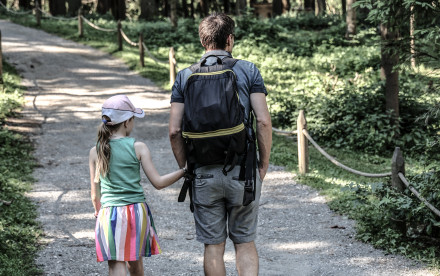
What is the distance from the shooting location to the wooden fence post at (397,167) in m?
6.57

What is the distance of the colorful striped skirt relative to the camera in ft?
13.7

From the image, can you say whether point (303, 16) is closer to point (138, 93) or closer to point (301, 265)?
point (138, 93)

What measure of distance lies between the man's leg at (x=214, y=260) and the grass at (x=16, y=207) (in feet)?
7.87

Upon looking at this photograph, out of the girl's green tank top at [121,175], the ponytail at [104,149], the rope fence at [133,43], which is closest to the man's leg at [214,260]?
the girl's green tank top at [121,175]

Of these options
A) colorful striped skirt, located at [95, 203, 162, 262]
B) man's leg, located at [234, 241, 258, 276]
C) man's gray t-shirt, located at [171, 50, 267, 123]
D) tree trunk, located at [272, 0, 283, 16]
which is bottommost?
man's leg, located at [234, 241, 258, 276]

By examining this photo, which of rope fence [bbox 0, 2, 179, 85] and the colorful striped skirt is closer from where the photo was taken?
the colorful striped skirt

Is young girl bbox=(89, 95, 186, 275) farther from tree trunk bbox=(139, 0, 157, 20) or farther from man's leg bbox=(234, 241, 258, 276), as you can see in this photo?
tree trunk bbox=(139, 0, 157, 20)

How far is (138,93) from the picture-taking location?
15.7m

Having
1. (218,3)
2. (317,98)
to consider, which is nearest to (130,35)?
(317,98)

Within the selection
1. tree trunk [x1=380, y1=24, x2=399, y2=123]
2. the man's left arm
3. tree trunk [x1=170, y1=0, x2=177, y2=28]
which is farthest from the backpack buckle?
tree trunk [x1=170, y1=0, x2=177, y2=28]

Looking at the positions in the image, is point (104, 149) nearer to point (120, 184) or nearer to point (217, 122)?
point (120, 184)

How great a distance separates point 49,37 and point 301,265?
65.6ft

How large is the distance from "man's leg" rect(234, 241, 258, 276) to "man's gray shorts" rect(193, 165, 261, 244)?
2.1 inches

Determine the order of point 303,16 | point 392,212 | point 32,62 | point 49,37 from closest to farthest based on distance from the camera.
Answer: point 392,212, point 32,62, point 49,37, point 303,16
